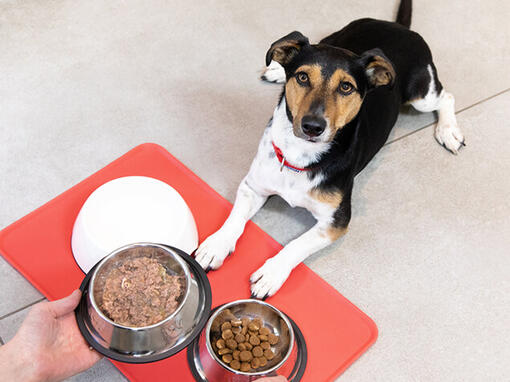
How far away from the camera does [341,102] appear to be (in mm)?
2035

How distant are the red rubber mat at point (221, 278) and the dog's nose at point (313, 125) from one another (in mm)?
730

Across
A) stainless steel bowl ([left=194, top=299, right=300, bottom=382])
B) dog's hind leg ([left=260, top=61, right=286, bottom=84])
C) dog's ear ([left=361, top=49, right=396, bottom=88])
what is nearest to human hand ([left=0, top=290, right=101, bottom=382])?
stainless steel bowl ([left=194, top=299, right=300, bottom=382])

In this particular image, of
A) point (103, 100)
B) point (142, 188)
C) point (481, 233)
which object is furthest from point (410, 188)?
point (103, 100)

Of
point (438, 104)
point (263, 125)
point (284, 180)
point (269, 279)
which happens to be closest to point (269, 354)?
point (269, 279)

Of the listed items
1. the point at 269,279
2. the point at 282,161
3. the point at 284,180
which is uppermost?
the point at 282,161

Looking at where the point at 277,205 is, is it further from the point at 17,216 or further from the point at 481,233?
the point at 17,216

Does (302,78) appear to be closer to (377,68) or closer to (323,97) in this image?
(323,97)

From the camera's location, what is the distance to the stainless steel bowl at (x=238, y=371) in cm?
189

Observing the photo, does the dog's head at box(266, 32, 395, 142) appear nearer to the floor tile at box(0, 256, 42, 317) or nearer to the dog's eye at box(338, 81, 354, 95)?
the dog's eye at box(338, 81, 354, 95)

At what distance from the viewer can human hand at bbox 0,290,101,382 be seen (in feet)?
5.72

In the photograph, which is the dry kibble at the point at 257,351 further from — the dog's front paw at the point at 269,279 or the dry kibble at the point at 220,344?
the dog's front paw at the point at 269,279

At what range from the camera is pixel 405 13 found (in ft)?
11.2

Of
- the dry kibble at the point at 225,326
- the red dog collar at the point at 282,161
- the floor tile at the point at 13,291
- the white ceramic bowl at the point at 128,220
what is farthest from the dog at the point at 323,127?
the floor tile at the point at 13,291

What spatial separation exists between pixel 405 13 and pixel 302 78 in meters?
1.73
